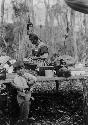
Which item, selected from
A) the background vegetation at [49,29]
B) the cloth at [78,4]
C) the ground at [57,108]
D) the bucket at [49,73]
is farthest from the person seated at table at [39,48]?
the background vegetation at [49,29]

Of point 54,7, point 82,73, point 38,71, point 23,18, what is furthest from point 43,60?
point 54,7

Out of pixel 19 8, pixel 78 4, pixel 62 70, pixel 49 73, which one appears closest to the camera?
pixel 78 4

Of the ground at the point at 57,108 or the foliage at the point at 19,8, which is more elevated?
the foliage at the point at 19,8

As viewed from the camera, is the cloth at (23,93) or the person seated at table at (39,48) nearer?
the cloth at (23,93)

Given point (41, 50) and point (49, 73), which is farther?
point (41, 50)

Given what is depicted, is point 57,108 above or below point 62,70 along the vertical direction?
below

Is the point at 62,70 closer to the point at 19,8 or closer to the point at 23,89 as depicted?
the point at 23,89

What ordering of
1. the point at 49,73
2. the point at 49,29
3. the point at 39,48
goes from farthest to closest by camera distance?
the point at 49,29 → the point at 39,48 → the point at 49,73

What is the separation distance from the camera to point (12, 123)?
4.68 meters

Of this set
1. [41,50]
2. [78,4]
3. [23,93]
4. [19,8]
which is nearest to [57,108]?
[41,50]

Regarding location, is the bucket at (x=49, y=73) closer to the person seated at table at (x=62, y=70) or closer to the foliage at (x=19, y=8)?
the person seated at table at (x=62, y=70)

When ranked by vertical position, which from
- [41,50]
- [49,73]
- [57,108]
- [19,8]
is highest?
[19,8]

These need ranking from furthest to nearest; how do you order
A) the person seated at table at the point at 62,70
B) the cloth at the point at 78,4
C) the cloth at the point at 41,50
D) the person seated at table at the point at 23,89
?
1. the cloth at the point at 41,50
2. the person seated at table at the point at 62,70
3. the person seated at table at the point at 23,89
4. the cloth at the point at 78,4

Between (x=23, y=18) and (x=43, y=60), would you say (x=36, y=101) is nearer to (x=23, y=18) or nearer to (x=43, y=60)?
(x=43, y=60)
